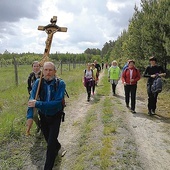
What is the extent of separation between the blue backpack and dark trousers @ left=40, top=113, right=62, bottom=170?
441cm

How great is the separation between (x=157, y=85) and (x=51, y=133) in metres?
4.68

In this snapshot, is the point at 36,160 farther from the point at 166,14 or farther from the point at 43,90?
the point at 166,14

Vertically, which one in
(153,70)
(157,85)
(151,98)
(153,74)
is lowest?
(151,98)

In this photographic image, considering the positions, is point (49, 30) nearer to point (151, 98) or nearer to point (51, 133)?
point (51, 133)

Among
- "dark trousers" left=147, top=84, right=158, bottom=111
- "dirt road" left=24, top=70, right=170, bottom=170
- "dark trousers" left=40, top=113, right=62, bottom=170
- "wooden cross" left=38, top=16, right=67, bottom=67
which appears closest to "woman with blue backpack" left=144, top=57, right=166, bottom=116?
"dark trousers" left=147, top=84, right=158, bottom=111

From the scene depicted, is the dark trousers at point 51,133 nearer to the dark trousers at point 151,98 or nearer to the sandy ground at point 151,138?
the sandy ground at point 151,138

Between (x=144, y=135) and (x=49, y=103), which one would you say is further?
(x=144, y=135)

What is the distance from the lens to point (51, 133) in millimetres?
4148

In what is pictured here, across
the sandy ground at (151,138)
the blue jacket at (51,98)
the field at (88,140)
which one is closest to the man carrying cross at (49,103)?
the blue jacket at (51,98)

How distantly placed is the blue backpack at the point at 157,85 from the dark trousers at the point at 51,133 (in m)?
4.41

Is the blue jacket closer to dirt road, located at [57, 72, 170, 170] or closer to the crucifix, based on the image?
the crucifix

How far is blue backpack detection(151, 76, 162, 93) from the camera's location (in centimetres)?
768

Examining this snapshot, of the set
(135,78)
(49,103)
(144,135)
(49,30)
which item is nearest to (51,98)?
(49,103)

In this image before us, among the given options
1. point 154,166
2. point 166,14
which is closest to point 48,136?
point 154,166
